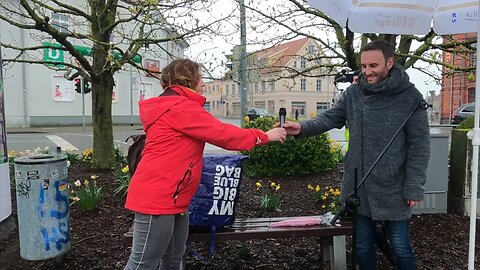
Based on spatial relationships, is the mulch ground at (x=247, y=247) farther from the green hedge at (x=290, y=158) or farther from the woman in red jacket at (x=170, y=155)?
the green hedge at (x=290, y=158)

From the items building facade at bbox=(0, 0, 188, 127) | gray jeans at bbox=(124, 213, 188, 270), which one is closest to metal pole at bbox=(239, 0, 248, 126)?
gray jeans at bbox=(124, 213, 188, 270)

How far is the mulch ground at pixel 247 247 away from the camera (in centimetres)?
375

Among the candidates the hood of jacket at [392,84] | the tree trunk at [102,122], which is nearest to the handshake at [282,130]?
the hood of jacket at [392,84]

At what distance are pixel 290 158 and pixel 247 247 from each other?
3.00 meters

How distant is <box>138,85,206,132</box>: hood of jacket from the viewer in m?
2.47

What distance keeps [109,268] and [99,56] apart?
451cm

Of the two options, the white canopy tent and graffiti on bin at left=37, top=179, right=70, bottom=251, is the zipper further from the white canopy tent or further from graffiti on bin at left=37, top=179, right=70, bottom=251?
graffiti on bin at left=37, top=179, right=70, bottom=251

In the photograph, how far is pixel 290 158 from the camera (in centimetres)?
682

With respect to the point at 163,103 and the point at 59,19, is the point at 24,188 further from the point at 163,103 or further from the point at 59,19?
the point at 59,19

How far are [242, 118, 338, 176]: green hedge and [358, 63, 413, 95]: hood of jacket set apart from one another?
3.99 meters

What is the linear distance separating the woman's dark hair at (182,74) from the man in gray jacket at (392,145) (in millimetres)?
1082

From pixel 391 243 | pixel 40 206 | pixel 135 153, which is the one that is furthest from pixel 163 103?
pixel 40 206

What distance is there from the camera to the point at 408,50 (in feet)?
21.3

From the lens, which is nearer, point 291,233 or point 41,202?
point 291,233
